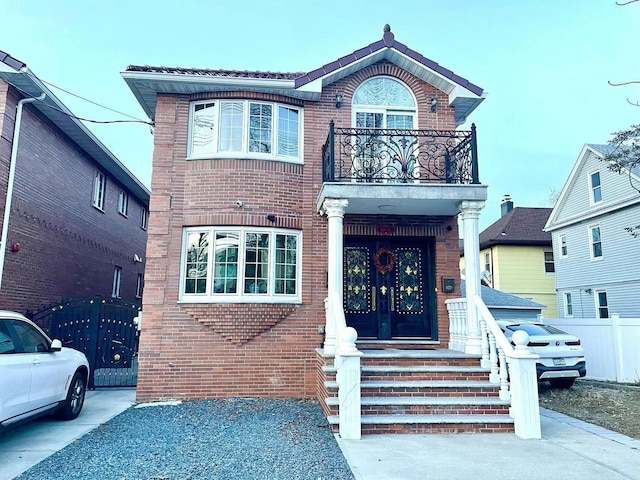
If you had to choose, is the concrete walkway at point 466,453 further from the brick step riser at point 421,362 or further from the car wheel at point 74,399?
the brick step riser at point 421,362

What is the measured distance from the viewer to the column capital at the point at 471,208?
7.65 m

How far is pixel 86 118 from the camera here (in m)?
10.6

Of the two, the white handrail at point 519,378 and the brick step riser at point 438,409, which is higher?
the white handrail at point 519,378

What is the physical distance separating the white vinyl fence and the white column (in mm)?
6056

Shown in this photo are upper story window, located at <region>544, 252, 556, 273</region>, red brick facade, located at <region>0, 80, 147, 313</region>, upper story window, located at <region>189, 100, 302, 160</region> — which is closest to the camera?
upper story window, located at <region>189, 100, 302, 160</region>

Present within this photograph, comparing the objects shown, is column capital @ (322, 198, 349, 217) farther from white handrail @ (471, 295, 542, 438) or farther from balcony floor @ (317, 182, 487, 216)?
white handrail @ (471, 295, 542, 438)

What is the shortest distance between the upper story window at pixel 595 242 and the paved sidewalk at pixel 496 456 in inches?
575

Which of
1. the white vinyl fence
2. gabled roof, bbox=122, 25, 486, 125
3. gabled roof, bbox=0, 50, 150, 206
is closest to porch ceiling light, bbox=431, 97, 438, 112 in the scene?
gabled roof, bbox=122, 25, 486, 125

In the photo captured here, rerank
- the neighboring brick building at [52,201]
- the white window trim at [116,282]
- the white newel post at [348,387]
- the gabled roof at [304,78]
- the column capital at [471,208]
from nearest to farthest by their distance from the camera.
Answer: the white newel post at [348,387]
the column capital at [471,208]
the gabled roof at [304,78]
the neighboring brick building at [52,201]
the white window trim at [116,282]

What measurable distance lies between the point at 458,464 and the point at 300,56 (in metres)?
22.5

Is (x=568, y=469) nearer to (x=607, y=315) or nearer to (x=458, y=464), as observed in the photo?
(x=458, y=464)

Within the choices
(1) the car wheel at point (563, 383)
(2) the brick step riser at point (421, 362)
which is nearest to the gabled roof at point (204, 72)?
(2) the brick step riser at point (421, 362)

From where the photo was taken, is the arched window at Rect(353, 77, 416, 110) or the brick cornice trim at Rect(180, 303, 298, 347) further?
the arched window at Rect(353, 77, 416, 110)

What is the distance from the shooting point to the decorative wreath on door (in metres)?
9.02
